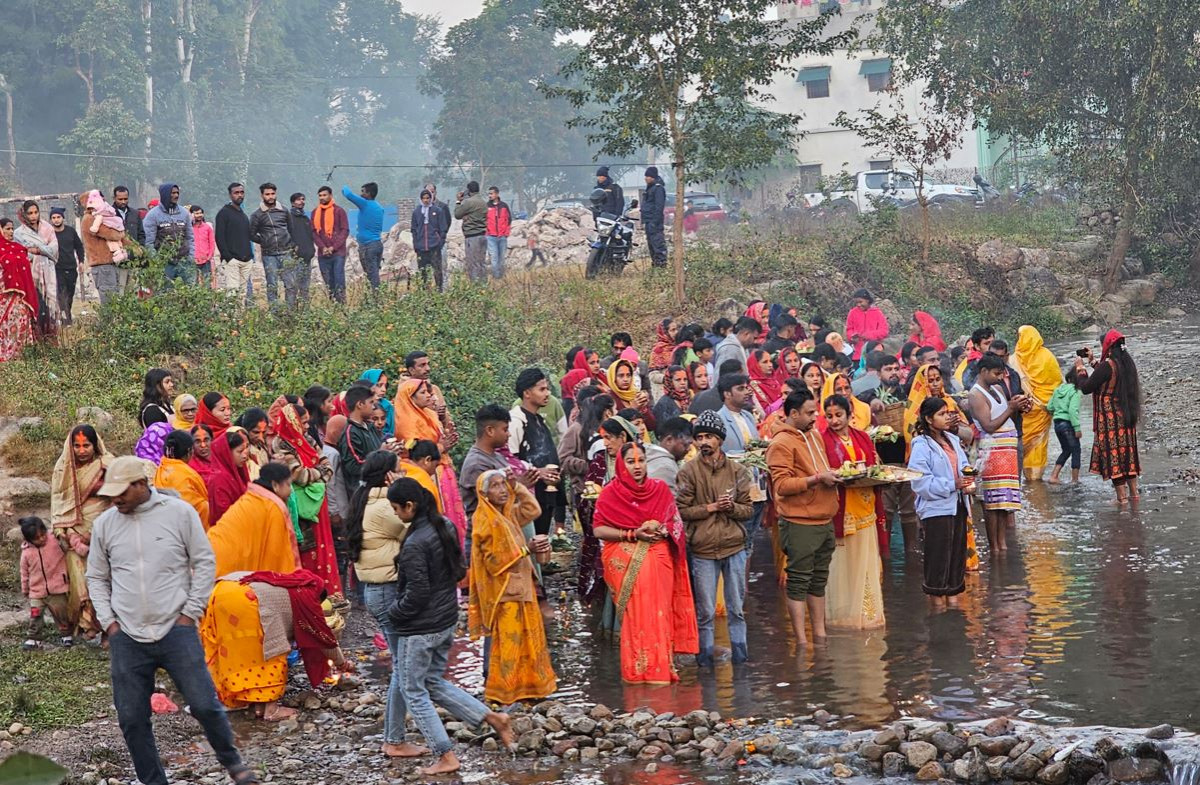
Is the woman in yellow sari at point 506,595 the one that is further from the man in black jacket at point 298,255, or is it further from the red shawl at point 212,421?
the man in black jacket at point 298,255

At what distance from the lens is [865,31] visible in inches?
1939

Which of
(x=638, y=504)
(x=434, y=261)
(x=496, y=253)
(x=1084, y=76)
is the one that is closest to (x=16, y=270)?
(x=434, y=261)

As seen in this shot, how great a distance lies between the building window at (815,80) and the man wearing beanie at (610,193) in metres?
28.3

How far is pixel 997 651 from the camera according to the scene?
869 cm

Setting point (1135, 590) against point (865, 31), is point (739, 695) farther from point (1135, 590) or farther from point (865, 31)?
point (865, 31)

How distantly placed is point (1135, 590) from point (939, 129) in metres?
20.4

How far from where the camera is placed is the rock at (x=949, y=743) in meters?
6.85

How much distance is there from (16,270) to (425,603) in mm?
10088

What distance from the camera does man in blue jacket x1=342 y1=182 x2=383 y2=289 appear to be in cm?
1936

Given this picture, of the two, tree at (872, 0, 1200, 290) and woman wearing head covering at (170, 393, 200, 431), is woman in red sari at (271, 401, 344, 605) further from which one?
tree at (872, 0, 1200, 290)

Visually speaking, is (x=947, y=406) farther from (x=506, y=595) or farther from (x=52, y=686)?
(x=52, y=686)

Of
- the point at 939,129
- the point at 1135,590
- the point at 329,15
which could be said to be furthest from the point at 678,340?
the point at 329,15

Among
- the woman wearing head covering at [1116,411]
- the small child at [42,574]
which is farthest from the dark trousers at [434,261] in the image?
the small child at [42,574]

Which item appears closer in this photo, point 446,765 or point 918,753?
point 918,753
